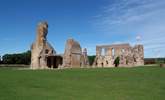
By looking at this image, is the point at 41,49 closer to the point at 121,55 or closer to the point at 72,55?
the point at 72,55

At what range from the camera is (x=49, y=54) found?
164 ft

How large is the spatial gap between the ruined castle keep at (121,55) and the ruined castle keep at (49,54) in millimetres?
10178

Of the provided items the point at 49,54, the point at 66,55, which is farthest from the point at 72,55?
the point at 49,54

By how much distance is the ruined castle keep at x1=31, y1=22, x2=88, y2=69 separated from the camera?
4903 cm

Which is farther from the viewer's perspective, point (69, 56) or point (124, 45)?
point (124, 45)

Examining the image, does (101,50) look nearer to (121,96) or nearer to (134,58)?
(134,58)

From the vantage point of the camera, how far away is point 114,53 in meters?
62.0

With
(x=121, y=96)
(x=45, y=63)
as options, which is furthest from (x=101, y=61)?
(x=121, y=96)

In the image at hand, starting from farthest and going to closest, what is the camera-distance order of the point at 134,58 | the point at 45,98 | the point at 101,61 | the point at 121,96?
the point at 101,61 → the point at 134,58 → the point at 121,96 → the point at 45,98

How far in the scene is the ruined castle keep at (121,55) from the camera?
190ft

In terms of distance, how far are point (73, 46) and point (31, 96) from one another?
4069cm

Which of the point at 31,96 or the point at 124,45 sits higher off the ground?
the point at 124,45

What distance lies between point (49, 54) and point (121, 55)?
17723mm

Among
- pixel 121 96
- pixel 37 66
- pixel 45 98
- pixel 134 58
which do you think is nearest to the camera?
pixel 45 98
